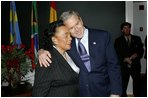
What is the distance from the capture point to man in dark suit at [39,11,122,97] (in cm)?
227

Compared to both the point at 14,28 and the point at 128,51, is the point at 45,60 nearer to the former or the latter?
the point at 14,28

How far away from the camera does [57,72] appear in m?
1.81

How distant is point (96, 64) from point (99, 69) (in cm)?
5

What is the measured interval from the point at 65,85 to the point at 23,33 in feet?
11.9

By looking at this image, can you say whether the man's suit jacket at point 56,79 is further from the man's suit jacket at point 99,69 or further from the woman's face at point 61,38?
the man's suit jacket at point 99,69

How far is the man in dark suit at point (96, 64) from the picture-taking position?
89.4 inches

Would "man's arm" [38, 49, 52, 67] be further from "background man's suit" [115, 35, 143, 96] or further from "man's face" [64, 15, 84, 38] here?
"background man's suit" [115, 35, 143, 96]

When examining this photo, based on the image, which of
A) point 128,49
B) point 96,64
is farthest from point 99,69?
point 128,49

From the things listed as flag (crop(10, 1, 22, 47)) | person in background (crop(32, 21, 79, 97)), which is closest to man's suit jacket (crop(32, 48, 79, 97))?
person in background (crop(32, 21, 79, 97))

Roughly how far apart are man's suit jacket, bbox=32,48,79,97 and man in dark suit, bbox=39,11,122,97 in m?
0.38

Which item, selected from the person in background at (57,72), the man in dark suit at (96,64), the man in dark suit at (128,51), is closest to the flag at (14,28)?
the man in dark suit at (128,51)

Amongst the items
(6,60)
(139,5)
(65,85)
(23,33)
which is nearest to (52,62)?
(65,85)

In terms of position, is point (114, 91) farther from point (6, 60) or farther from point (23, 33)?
point (23, 33)

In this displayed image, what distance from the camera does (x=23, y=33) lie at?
533 cm
